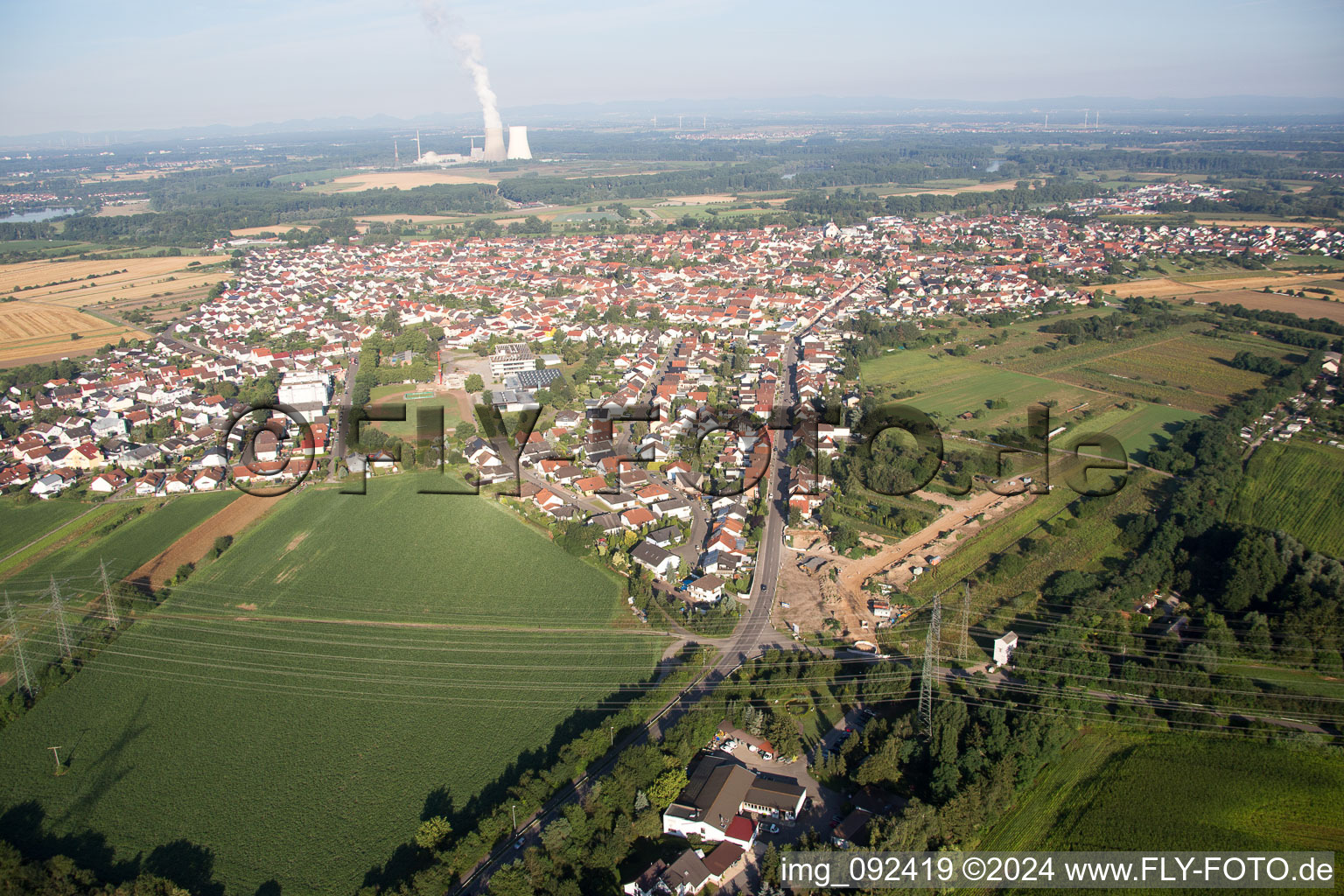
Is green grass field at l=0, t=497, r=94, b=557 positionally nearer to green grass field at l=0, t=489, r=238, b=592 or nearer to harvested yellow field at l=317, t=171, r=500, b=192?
green grass field at l=0, t=489, r=238, b=592

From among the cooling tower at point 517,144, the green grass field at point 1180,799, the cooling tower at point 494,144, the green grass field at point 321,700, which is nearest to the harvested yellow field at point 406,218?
the cooling tower at point 494,144

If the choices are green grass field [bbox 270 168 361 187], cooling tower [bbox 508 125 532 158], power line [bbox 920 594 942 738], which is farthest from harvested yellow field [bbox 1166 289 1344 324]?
green grass field [bbox 270 168 361 187]

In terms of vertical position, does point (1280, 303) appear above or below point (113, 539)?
above

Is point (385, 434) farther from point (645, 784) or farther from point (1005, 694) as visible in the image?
point (1005, 694)

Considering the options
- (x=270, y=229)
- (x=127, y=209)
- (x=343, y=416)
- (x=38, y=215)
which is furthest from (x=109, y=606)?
(x=38, y=215)

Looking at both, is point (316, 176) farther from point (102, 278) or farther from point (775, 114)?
point (775, 114)

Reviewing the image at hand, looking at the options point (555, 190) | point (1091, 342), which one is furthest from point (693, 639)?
point (555, 190)
